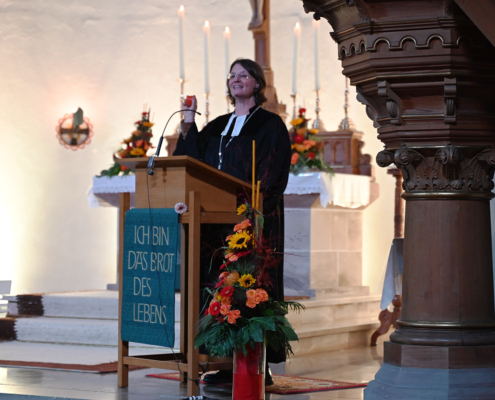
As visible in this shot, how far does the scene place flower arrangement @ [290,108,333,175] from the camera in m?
7.07

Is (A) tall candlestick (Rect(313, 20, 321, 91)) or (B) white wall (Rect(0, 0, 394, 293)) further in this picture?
(B) white wall (Rect(0, 0, 394, 293))

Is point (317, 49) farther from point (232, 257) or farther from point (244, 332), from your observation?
point (244, 332)

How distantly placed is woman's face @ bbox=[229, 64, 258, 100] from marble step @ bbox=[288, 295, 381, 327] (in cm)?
220

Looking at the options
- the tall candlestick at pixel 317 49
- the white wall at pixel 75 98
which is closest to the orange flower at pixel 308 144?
the tall candlestick at pixel 317 49

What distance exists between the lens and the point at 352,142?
7.81m

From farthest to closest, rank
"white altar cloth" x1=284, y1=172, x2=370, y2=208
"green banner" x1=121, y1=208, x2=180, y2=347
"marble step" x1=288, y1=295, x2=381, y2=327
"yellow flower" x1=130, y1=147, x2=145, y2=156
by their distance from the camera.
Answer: "yellow flower" x1=130, y1=147, x2=145, y2=156 < "white altar cloth" x1=284, y1=172, x2=370, y2=208 < "marble step" x1=288, y1=295, x2=381, y2=327 < "green banner" x1=121, y1=208, x2=180, y2=347

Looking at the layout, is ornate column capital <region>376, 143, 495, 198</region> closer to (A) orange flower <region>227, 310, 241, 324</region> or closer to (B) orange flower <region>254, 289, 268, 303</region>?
(B) orange flower <region>254, 289, 268, 303</region>

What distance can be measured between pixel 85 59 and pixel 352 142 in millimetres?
3658

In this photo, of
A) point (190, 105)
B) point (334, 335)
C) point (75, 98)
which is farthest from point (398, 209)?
point (75, 98)

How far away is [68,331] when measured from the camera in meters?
6.13

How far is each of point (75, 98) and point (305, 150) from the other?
12.3ft

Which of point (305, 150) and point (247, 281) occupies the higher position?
point (305, 150)

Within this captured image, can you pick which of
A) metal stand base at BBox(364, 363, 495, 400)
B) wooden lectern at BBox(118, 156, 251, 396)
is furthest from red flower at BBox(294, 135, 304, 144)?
metal stand base at BBox(364, 363, 495, 400)

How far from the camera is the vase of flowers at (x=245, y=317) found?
11.7ft
